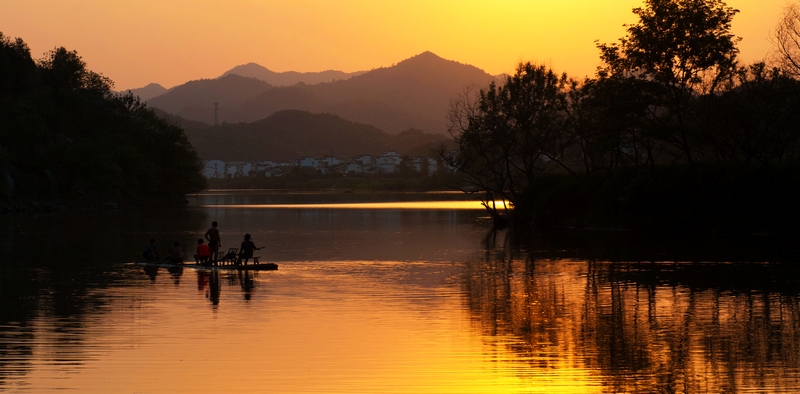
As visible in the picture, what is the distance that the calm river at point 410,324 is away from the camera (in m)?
18.2

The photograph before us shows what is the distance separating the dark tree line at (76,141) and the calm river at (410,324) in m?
84.2

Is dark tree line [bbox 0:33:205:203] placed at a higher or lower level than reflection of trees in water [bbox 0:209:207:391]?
higher

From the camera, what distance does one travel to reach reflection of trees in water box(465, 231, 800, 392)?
61.4 feet

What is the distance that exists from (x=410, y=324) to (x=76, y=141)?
12746 cm

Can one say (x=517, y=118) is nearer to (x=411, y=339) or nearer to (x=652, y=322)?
(x=652, y=322)

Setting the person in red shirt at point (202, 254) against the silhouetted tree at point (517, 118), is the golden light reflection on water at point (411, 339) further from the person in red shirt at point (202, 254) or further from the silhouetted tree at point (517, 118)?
the silhouetted tree at point (517, 118)

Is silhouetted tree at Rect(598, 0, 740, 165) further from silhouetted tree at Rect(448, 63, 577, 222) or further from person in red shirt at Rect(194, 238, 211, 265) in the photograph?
person in red shirt at Rect(194, 238, 211, 265)

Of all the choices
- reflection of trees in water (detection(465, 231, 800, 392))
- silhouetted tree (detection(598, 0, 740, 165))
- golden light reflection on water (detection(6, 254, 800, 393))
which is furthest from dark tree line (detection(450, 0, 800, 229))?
golden light reflection on water (detection(6, 254, 800, 393))

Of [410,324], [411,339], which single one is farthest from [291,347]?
[410,324]

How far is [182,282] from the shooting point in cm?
3753

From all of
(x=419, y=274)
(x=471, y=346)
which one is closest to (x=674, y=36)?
(x=419, y=274)

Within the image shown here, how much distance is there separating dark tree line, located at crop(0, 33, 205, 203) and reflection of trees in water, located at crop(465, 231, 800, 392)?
100 metres

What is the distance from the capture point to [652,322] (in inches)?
1013

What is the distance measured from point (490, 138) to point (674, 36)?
2196 cm
